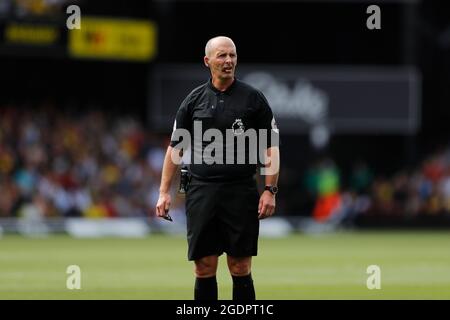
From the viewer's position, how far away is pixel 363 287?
15805mm

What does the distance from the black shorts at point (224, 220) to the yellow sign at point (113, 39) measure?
763 inches

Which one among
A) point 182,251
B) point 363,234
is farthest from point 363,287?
point 363,234

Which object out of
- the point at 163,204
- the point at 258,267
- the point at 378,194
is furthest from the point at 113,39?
the point at 163,204

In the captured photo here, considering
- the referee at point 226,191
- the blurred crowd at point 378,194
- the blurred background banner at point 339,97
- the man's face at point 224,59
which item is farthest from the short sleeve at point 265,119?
the blurred background banner at point 339,97

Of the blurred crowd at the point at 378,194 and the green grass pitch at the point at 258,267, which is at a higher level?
the blurred crowd at the point at 378,194

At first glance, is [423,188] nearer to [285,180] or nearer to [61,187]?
[285,180]

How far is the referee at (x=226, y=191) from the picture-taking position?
35.6ft

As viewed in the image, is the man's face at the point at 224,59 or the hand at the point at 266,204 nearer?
the man's face at the point at 224,59

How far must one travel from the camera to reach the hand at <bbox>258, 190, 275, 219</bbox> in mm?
10836

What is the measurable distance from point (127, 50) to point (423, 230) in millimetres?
8707

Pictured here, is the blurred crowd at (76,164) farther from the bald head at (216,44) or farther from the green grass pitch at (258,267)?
the bald head at (216,44)

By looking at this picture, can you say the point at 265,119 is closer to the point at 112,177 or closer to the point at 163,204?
the point at 163,204

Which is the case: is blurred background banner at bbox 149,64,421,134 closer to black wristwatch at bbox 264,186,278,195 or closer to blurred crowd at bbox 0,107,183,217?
blurred crowd at bbox 0,107,183,217

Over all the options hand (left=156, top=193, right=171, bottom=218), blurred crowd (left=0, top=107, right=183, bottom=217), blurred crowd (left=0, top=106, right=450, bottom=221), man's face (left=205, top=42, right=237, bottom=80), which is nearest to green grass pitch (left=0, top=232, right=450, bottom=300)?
blurred crowd (left=0, top=107, right=183, bottom=217)
